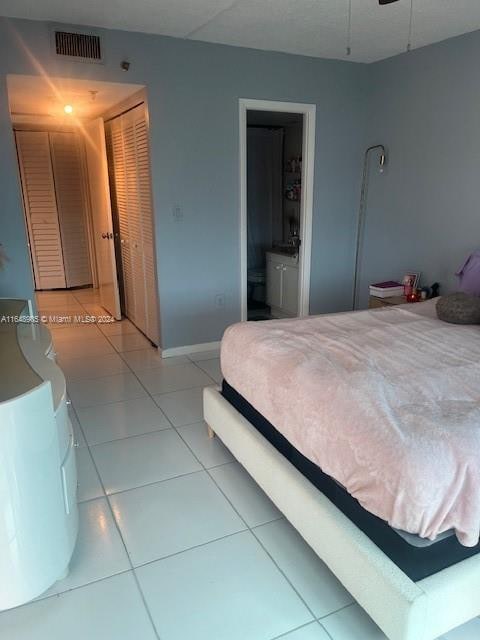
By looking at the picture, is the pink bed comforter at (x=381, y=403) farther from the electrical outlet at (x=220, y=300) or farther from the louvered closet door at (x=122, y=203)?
the louvered closet door at (x=122, y=203)

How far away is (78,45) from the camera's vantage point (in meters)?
3.17

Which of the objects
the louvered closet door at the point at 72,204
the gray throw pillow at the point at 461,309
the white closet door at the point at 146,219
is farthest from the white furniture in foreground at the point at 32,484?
the louvered closet door at the point at 72,204

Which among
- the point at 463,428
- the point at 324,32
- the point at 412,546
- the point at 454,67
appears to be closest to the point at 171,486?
the point at 412,546

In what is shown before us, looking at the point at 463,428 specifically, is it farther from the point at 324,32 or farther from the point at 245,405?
the point at 324,32

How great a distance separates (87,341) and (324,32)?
3.29 metres

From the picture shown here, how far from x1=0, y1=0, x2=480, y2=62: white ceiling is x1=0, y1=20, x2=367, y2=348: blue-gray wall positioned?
176 mm

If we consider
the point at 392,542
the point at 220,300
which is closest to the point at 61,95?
the point at 220,300

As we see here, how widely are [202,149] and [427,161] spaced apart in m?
1.79

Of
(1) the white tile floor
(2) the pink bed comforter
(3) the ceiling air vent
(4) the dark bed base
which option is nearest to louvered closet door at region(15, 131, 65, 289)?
(3) the ceiling air vent

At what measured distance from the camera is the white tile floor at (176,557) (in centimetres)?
160

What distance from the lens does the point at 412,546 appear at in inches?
53.1

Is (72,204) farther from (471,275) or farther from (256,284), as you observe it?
(471,275)

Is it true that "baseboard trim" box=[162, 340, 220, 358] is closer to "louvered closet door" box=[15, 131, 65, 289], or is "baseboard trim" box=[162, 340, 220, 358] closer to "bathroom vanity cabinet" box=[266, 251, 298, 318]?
"bathroom vanity cabinet" box=[266, 251, 298, 318]

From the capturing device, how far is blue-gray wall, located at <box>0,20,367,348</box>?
3266 mm
